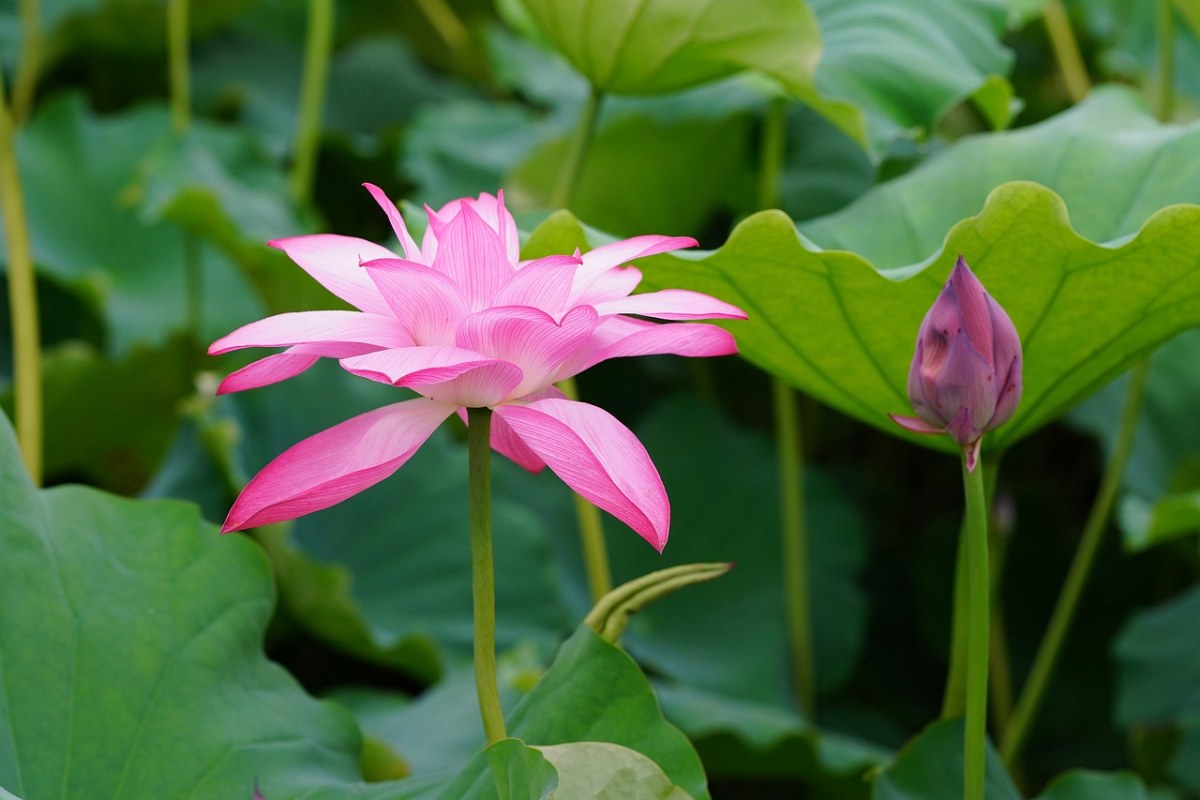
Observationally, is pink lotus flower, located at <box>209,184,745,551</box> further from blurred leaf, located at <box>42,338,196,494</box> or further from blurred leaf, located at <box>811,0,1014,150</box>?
blurred leaf, located at <box>42,338,196,494</box>

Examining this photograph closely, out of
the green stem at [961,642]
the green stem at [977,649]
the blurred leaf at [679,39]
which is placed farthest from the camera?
the blurred leaf at [679,39]

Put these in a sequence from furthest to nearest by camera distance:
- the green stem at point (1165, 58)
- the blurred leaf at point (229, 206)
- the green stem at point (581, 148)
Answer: the blurred leaf at point (229, 206) → the green stem at point (1165, 58) → the green stem at point (581, 148)

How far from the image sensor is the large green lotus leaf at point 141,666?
1.80ft

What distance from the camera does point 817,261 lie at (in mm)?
595

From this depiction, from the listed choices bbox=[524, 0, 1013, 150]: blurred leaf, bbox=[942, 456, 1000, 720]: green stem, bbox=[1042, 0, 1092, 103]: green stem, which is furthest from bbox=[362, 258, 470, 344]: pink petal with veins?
bbox=[1042, 0, 1092, 103]: green stem

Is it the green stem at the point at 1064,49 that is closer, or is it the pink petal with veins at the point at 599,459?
the pink petal with veins at the point at 599,459

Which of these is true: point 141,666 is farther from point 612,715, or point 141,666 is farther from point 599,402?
point 599,402

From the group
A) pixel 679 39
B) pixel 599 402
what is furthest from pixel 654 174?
pixel 679 39

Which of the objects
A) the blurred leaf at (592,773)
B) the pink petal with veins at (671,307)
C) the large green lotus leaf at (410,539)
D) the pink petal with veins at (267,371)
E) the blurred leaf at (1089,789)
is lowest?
the large green lotus leaf at (410,539)

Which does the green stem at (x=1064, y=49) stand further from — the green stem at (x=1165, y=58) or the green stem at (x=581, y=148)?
the green stem at (x=581, y=148)

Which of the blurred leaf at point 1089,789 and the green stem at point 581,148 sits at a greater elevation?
the green stem at point 581,148

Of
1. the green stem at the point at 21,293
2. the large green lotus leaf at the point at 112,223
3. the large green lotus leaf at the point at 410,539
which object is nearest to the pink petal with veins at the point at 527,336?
the green stem at the point at 21,293

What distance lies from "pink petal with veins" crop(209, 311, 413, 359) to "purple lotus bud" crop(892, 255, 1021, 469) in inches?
7.5

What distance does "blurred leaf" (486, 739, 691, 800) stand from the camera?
0.46 meters
